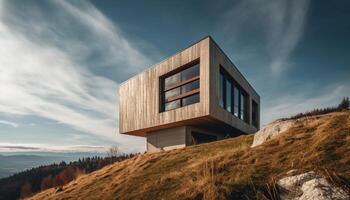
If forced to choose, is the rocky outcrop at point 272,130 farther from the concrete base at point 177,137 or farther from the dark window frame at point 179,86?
the concrete base at point 177,137

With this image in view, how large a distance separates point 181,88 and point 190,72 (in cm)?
160

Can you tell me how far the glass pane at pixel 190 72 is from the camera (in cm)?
1898

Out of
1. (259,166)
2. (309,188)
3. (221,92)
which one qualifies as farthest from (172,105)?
(309,188)

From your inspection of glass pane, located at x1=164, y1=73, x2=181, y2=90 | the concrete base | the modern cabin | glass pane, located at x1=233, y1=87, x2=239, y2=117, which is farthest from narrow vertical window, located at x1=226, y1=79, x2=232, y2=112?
glass pane, located at x1=164, y1=73, x2=181, y2=90

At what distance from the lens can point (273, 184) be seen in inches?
177

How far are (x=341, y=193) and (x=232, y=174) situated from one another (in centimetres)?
227

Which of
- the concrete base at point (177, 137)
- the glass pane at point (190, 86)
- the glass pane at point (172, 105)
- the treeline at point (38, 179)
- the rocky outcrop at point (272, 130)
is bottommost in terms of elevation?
the treeline at point (38, 179)

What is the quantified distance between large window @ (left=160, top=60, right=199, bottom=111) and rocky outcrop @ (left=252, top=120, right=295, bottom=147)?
9551 mm

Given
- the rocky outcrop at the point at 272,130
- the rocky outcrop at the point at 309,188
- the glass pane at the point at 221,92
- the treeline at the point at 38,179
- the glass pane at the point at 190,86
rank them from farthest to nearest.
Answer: the treeline at the point at 38,179 < the glass pane at the point at 221,92 < the glass pane at the point at 190,86 < the rocky outcrop at the point at 272,130 < the rocky outcrop at the point at 309,188

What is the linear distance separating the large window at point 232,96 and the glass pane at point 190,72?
95.9 inches

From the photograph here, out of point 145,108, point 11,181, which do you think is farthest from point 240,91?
point 11,181

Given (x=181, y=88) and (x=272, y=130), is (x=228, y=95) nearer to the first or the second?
(x=181, y=88)

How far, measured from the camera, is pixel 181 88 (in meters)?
20.0

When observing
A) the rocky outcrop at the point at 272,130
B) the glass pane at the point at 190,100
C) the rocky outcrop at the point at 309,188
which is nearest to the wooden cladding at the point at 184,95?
the glass pane at the point at 190,100
